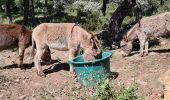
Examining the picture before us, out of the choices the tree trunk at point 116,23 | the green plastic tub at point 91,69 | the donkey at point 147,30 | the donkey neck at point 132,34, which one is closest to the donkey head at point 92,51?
the green plastic tub at point 91,69

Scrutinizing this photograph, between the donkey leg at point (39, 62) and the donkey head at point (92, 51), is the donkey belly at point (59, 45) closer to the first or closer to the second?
the donkey leg at point (39, 62)

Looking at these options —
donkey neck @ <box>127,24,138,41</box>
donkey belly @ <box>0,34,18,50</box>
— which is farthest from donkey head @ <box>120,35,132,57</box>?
donkey belly @ <box>0,34,18,50</box>

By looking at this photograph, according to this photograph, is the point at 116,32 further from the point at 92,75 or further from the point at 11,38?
the point at 92,75

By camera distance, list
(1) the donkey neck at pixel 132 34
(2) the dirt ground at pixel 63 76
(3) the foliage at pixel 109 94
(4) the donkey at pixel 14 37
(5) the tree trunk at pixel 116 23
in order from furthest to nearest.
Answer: (5) the tree trunk at pixel 116 23 < (1) the donkey neck at pixel 132 34 < (4) the donkey at pixel 14 37 < (2) the dirt ground at pixel 63 76 < (3) the foliage at pixel 109 94

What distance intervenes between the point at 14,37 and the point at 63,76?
7.43 ft

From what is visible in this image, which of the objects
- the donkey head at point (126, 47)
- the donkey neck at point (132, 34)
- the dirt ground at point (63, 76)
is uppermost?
the donkey neck at point (132, 34)

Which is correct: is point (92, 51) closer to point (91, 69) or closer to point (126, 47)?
point (91, 69)

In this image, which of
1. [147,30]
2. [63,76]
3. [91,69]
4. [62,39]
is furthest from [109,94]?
[147,30]

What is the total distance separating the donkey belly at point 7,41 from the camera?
12.9m

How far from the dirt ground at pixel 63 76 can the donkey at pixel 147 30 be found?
0.34 meters

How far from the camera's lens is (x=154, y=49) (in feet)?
49.2

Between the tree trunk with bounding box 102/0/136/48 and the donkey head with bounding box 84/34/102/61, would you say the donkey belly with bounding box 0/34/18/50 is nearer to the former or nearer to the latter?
the donkey head with bounding box 84/34/102/61

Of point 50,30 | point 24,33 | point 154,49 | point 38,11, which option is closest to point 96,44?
point 50,30

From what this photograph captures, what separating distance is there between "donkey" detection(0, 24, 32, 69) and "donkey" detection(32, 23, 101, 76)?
2.41 feet
